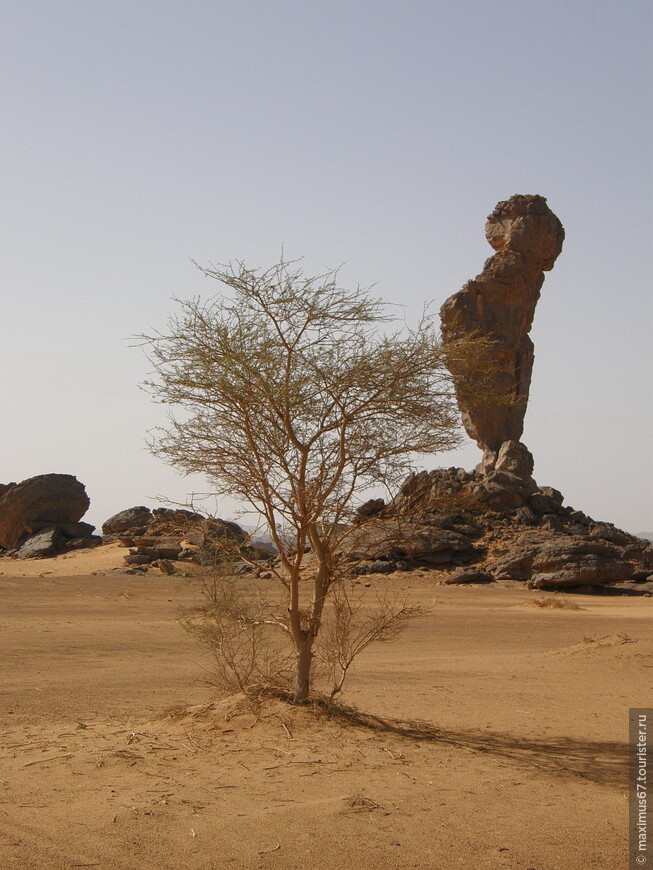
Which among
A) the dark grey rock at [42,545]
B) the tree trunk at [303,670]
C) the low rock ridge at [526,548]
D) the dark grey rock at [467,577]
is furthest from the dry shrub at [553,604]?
the dark grey rock at [42,545]

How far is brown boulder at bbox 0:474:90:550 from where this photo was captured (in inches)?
1681

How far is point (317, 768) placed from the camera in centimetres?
761

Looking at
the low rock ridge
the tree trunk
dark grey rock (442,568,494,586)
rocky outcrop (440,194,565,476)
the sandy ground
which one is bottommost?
the sandy ground

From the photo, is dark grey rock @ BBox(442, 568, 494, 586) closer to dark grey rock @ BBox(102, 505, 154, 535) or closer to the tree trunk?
dark grey rock @ BBox(102, 505, 154, 535)

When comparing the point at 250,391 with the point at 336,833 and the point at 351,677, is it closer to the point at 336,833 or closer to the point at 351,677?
the point at 336,833

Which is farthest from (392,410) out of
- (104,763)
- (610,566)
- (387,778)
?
(610,566)

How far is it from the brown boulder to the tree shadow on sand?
35429mm

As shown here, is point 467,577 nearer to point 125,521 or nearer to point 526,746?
point 125,521

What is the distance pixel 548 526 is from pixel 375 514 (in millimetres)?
30321

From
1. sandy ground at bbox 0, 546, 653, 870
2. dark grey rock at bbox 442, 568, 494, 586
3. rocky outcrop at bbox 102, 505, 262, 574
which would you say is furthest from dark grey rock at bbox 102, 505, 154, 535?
sandy ground at bbox 0, 546, 653, 870

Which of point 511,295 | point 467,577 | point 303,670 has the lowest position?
point 303,670

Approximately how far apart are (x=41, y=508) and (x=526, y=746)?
37.3m

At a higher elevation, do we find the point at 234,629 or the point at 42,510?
the point at 42,510

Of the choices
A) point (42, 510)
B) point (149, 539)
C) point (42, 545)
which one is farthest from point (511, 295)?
point (42, 545)
